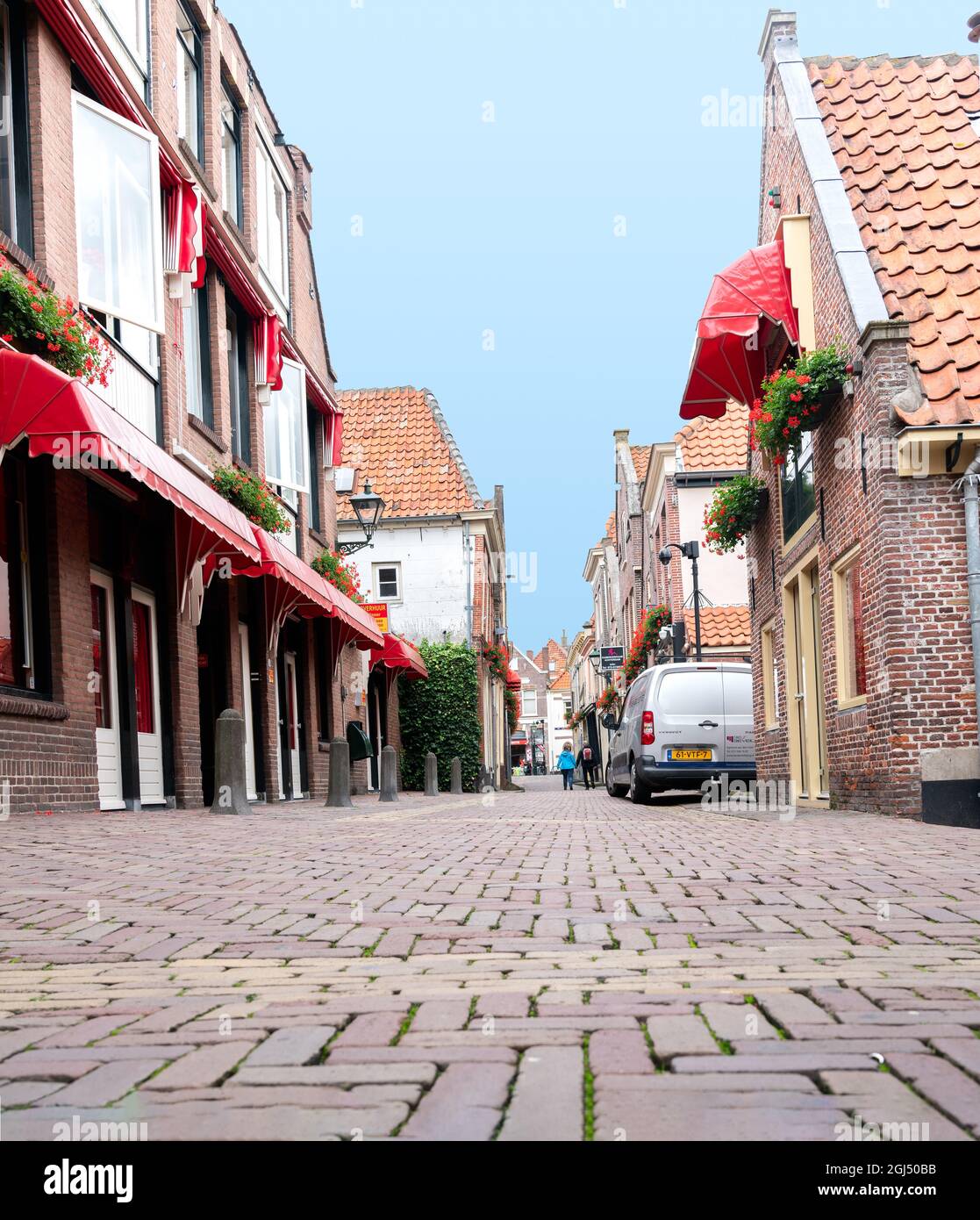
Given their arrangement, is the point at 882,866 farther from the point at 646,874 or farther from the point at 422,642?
the point at 422,642

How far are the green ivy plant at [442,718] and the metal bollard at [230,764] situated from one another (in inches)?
781

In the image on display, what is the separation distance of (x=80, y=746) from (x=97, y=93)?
20.8 feet

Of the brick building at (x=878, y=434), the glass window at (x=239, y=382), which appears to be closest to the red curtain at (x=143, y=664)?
the glass window at (x=239, y=382)

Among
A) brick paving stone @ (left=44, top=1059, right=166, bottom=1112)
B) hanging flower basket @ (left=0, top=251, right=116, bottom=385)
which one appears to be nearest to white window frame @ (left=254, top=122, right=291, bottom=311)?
hanging flower basket @ (left=0, top=251, right=116, bottom=385)

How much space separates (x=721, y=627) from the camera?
3025 centimetres

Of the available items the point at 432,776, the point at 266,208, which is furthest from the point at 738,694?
the point at 266,208

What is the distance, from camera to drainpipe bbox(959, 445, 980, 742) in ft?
35.8

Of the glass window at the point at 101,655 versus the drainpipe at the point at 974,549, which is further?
the glass window at the point at 101,655

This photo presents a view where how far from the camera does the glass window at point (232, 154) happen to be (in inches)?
729


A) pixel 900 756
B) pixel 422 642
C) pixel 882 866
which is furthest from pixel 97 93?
pixel 422 642

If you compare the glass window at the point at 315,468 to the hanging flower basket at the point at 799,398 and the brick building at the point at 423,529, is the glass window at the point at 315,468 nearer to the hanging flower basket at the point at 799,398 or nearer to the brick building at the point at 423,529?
the brick building at the point at 423,529

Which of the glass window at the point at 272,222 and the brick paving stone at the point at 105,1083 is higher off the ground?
the glass window at the point at 272,222

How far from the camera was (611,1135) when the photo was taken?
227cm

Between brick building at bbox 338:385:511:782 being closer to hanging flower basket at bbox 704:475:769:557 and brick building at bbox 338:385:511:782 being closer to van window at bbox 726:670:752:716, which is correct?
van window at bbox 726:670:752:716
